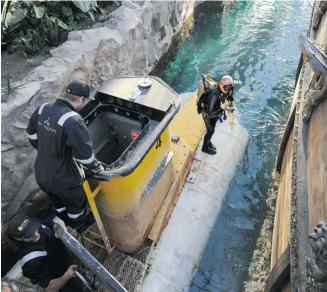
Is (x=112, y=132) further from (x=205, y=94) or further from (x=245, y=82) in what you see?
(x=245, y=82)

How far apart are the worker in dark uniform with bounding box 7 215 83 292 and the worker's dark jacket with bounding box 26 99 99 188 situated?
46cm

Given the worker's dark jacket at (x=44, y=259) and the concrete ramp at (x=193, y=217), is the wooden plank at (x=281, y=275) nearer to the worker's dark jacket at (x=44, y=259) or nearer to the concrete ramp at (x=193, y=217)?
the concrete ramp at (x=193, y=217)

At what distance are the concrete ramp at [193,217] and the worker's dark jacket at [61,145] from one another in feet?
5.31

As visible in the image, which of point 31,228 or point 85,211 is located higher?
point 31,228

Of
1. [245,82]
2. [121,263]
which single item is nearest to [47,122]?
[121,263]

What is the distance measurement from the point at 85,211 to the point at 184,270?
1520mm

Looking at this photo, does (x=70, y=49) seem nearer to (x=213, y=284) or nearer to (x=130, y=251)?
(x=130, y=251)

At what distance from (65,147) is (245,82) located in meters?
6.10

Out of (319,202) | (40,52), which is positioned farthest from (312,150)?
(40,52)

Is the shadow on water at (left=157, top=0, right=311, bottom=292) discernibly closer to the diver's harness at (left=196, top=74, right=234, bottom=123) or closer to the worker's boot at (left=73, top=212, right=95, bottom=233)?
the diver's harness at (left=196, top=74, right=234, bottom=123)

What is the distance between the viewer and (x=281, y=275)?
3.83 metres

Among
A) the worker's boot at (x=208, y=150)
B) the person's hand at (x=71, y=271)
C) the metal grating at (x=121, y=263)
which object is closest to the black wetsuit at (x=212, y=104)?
the worker's boot at (x=208, y=150)

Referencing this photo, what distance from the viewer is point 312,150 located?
3906 mm

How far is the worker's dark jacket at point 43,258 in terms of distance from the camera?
3.58 metres
